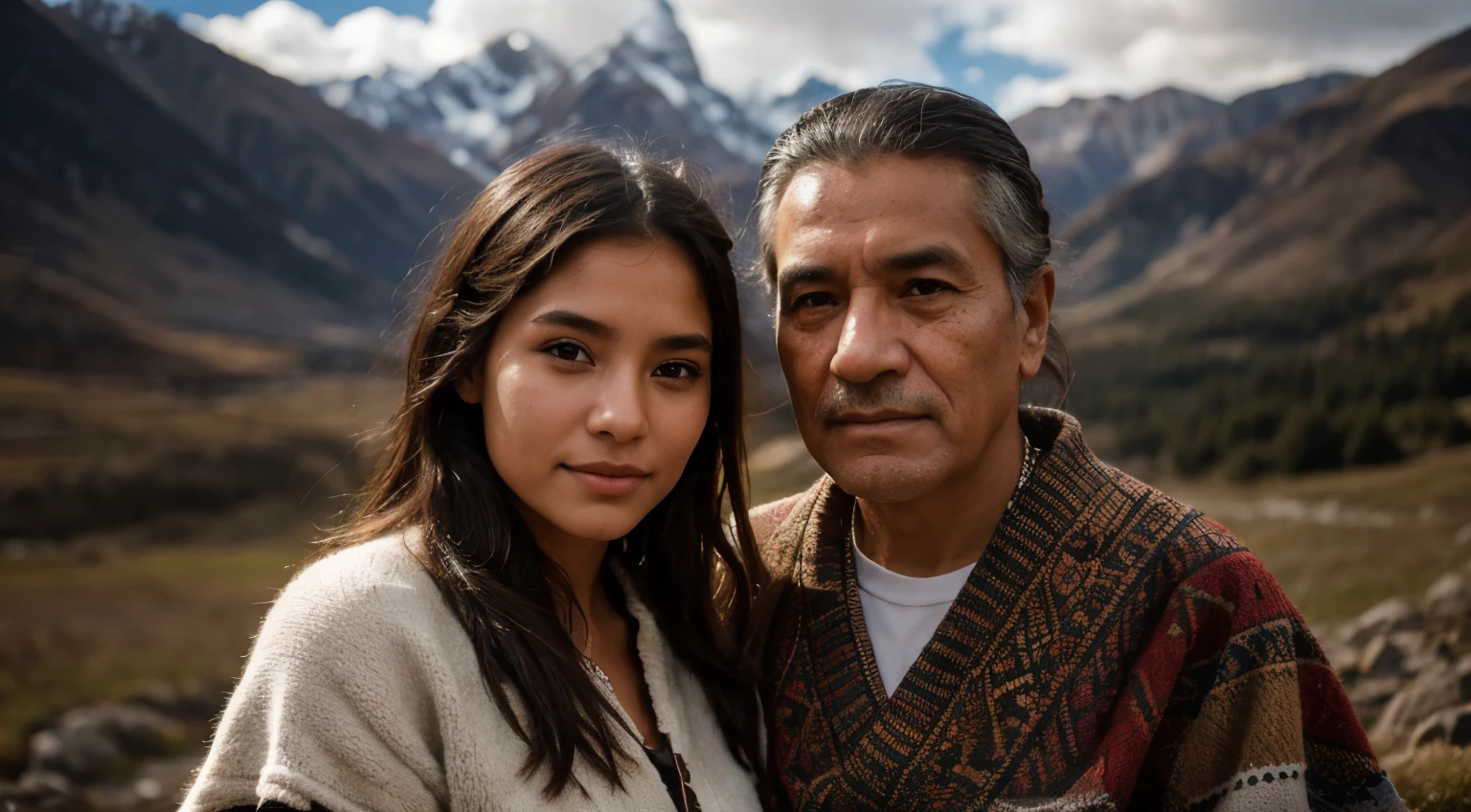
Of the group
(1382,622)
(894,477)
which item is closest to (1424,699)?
(1382,622)

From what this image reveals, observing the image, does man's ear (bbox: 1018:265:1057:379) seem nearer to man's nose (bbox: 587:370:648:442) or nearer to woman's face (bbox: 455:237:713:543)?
woman's face (bbox: 455:237:713:543)

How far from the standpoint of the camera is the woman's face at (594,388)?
200 cm

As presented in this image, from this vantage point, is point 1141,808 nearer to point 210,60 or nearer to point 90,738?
point 90,738

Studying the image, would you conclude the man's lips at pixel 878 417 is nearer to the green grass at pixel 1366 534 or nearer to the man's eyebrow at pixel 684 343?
the man's eyebrow at pixel 684 343

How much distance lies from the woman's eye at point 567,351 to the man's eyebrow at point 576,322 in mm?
53

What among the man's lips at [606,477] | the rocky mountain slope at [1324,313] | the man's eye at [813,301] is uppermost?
the rocky mountain slope at [1324,313]

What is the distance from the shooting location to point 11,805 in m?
4.57

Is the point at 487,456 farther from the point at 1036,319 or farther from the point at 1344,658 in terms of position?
the point at 1344,658

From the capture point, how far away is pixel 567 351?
80.9 inches

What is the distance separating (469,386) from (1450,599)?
15.5 ft

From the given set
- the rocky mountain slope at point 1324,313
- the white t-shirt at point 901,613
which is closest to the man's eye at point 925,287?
the white t-shirt at point 901,613

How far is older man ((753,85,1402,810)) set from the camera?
213 cm

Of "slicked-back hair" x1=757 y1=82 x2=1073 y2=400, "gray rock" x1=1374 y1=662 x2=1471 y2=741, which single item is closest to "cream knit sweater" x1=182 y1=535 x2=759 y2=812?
"slicked-back hair" x1=757 y1=82 x2=1073 y2=400

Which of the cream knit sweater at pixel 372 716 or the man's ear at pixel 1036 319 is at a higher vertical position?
the man's ear at pixel 1036 319
